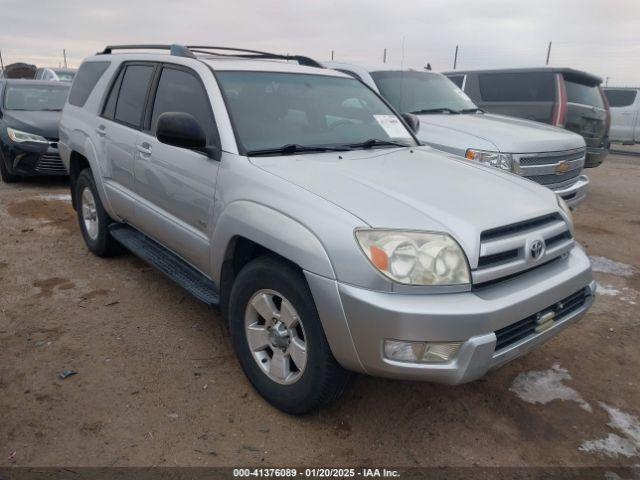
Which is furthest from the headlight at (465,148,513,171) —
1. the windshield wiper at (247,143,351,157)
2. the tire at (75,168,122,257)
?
the tire at (75,168,122,257)

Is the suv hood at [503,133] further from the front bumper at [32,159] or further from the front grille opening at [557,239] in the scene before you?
the front bumper at [32,159]

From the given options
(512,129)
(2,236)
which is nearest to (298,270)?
(512,129)

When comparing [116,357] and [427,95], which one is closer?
[116,357]

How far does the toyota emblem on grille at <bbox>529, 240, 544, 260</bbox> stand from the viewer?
2.49 meters

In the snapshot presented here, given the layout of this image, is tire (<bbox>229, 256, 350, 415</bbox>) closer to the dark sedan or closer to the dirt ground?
the dirt ground

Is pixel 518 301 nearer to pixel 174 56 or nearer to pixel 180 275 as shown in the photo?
pixel 180 275

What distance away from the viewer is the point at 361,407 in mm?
2830

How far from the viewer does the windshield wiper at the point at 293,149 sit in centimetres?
294

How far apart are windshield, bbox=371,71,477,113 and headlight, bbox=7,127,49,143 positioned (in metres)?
5.07

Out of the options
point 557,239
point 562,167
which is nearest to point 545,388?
point 557,239

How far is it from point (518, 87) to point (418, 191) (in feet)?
21.4

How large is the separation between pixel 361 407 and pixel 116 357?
5.16 feet

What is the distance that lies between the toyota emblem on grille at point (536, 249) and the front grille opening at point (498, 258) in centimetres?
9

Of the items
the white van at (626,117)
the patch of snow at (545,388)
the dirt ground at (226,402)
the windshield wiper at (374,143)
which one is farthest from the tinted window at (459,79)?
the white van at (626,117)
